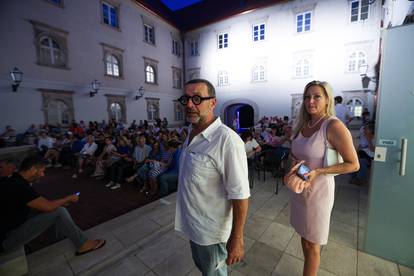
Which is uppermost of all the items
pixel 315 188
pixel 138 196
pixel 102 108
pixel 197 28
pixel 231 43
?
pixel 197 28

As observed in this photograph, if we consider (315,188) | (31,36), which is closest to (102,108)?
(31,36)

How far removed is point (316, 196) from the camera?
146 cm

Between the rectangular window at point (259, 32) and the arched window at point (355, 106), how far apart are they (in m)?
7.90

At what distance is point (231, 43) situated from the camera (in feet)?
51.3

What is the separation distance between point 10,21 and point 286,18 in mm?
16156

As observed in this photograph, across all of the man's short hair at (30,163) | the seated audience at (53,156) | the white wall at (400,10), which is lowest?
the seated audience at (53,156)

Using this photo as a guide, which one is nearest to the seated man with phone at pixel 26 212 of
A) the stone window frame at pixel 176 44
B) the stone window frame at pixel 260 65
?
the stone window frame at pixel 260 65

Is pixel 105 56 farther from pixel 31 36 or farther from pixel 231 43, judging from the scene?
pixel 231 43

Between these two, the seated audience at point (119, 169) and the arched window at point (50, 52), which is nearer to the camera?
the seated audience at point (119, 169)

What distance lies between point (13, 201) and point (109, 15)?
14.6m

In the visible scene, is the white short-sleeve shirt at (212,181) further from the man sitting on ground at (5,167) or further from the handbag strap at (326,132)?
the man sitting on ground at (5,167)

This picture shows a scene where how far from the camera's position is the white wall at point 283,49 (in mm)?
11523

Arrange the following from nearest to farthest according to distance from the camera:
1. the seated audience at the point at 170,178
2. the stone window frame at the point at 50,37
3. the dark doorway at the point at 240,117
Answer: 1. the seated audience at the point at 170,178
2. the stone window frame at the point at 50,37
3. the dark doorway at the point at 240,117

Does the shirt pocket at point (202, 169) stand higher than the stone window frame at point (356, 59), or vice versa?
the stone window frame at point (356, 59)
